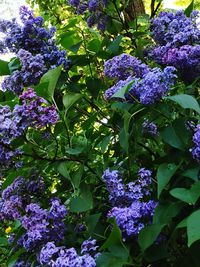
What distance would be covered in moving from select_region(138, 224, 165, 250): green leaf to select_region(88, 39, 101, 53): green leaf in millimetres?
987

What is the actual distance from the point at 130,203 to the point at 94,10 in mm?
1125

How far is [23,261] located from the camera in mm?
1631

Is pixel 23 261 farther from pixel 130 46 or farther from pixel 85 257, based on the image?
pixel 130 46

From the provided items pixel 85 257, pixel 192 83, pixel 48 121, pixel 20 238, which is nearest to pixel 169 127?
pixel 192 83

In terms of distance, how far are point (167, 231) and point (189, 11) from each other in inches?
40.2

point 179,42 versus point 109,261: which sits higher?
point 179,42

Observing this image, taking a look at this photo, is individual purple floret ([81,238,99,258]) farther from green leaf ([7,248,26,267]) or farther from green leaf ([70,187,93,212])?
green leaf ([7,248,26,267])

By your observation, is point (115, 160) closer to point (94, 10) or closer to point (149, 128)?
point (149, 128)

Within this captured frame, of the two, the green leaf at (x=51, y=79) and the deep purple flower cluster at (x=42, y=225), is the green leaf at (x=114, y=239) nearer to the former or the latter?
the deep purple flower cluster at (x=42, y=225)

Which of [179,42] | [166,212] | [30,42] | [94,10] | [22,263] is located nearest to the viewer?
[166,212]

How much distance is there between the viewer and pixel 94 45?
2023 mm

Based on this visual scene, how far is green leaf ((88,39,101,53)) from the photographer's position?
6.59 ft

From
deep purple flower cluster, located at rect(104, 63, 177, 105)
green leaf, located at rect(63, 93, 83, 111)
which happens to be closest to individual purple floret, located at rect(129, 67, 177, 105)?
deep purple flower cluster, located at rect(104, 63, 177, 105)

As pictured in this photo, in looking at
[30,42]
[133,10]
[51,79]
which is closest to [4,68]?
[30,42]
